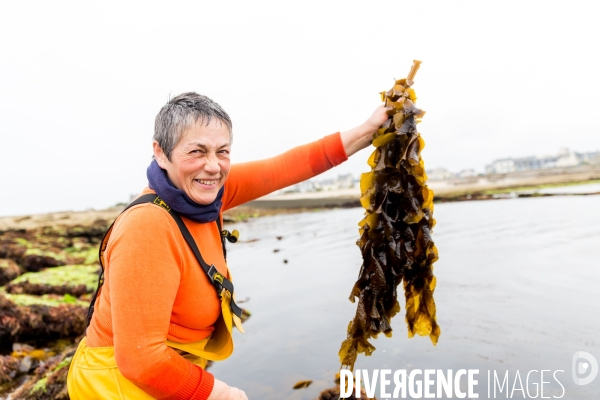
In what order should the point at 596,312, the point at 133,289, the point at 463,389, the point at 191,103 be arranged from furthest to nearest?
the point at 596,312, the point at 463,389, the point at 191,103, the point at 133,289

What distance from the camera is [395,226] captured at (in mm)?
2959

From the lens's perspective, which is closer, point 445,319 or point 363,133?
point 363,133

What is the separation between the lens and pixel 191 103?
215 centimetres

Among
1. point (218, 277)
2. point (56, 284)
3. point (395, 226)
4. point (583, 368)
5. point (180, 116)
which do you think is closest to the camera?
point (180, 116)

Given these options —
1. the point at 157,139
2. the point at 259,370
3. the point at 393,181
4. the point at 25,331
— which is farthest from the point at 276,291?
the point at 157,139

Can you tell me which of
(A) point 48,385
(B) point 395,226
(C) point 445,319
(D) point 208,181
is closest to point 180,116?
(D) point 208,181

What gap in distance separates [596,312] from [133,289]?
6606 mm

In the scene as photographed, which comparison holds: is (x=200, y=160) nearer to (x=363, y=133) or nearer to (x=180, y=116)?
(x=180, y=116)

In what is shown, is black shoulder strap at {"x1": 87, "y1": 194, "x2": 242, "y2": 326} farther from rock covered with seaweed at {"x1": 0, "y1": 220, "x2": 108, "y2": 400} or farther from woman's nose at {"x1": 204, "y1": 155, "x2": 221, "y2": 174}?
rock covered with seaweed at {"x1": 0, "y1": 220, "x2": 108, "y2": 400}

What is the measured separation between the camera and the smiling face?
217cm

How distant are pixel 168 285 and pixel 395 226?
5.52 ft

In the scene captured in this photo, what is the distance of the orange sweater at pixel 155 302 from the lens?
1929mm

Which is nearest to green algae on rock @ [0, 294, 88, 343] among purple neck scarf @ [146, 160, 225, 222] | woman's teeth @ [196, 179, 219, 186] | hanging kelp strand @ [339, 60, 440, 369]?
hanging kelp strand @ [339, 60, 440, 369]

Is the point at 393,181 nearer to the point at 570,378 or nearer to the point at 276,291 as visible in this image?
the point at 570,378
